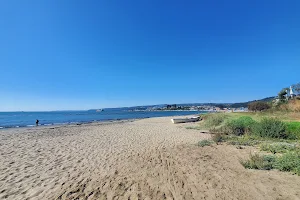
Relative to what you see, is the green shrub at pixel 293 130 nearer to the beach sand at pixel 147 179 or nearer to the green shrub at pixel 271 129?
the green shrub at pixel 271 129

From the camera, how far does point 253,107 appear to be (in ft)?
95.2

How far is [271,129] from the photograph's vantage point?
33.2ft

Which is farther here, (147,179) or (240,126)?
(240,126)

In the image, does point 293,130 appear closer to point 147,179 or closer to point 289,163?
point 289,163

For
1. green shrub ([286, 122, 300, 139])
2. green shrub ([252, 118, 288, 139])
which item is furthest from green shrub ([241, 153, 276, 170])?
green shrub ([286, 122, 300, 139])

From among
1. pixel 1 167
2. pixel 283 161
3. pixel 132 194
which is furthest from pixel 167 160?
pixel 1 167

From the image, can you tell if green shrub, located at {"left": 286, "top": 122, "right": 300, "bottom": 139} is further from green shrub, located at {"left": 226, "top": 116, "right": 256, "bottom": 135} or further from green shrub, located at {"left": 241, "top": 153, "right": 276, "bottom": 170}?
green shrub, located at {"left": 241, "top": 153, "right": 276, "bottom": 170}

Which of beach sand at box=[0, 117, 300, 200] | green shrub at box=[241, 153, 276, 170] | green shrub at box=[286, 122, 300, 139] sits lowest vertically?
beach sand at box=[0, 117, 300, 200]

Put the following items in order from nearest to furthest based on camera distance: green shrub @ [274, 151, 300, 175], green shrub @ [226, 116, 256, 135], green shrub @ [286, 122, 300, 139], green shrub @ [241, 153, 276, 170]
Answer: green shrub @ [274, 151, 300, 175] → green shrub @ [241, 153, 276, 170] → green shrub @ [286, 122, 300, 139] → green shrub @ [226, 116, 256, 135]

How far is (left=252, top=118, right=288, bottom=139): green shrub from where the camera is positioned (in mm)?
9906

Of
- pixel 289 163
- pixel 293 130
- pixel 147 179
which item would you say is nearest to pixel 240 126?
pixel 293 130

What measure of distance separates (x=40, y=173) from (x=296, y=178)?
792 centimetres

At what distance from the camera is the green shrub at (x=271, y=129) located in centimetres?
991

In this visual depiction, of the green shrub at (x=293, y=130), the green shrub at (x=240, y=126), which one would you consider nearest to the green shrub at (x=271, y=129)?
the green shrub at (x=293, y=130)
